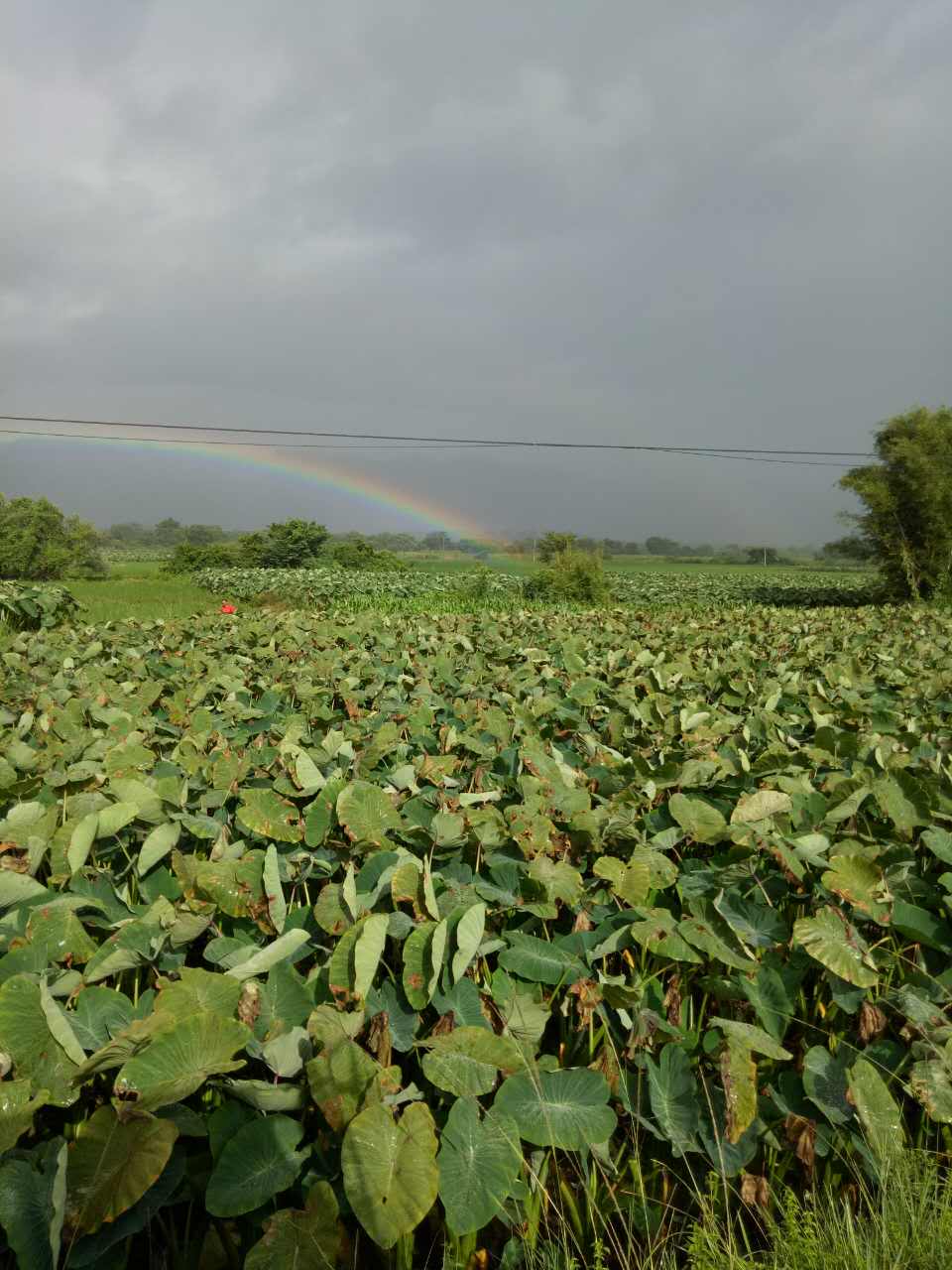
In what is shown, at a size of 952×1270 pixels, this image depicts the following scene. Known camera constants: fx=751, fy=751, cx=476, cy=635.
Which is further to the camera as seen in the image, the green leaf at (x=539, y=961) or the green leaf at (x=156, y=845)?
the green leaf at (x=156, y=845)

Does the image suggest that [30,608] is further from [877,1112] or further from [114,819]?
[877,1112]

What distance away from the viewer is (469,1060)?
1.12 metres

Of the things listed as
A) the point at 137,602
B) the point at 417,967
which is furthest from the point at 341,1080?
the point at 137,602

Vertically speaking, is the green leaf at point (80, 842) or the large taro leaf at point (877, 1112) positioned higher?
the green leaf at point (80, 842)

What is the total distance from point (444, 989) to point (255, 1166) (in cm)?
38

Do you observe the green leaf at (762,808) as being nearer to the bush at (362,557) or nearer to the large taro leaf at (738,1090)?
the large taro leaf at (738,1090)

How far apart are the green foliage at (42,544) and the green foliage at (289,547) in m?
12.7

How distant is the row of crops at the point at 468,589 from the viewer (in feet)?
83.4

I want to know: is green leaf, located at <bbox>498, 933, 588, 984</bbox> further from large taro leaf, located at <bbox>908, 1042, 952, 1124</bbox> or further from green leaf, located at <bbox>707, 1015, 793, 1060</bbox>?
large taro leaf, located at <bbox>908, 1042, 952, 1124</bbox>

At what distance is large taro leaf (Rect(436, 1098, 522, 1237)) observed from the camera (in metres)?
1.00

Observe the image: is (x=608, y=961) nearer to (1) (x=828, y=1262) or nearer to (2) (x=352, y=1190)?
(1) (x=828, y=1262)

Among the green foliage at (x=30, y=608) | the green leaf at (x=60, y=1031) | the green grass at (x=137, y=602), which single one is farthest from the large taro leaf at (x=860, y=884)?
the green foliage at (x=30, y=608)

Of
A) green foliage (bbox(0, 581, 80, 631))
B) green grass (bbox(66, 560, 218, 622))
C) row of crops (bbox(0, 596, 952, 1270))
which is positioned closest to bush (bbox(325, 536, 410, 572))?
Result: green grass (bbox(66, 560, 218, 622))

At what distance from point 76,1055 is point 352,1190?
0.45 metres
